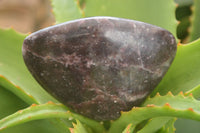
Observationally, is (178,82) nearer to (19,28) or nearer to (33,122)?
(33,122)

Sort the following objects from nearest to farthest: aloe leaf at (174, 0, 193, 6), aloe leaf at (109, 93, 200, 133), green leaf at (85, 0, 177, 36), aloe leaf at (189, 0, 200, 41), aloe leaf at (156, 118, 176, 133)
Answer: aloe leaf at (109, 93, 200, 133)
aloe leaf at (156, 118, 176, 133)
green leaf at (85, 0, 177, 36)
aloe leaf at (189, 0, 200, 41)
aloe leaf at (174, 0, 193, 6)

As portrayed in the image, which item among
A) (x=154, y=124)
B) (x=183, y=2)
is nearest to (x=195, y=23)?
(x=183, y=2)

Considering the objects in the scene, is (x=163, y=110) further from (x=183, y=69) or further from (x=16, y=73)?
(x=16, y=73)

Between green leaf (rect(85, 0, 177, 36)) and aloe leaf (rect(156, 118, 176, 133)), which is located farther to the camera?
green leaf (rect(85, 0, 177, 36))

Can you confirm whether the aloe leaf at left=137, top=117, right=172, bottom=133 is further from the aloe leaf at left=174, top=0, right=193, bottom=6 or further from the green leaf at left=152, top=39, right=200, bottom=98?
the aloe leaf at left=174, top=0, right=193, bottom=6

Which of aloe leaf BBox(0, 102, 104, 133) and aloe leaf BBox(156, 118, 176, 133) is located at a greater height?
aloe leaf BBox(0, 102, 104, 133)

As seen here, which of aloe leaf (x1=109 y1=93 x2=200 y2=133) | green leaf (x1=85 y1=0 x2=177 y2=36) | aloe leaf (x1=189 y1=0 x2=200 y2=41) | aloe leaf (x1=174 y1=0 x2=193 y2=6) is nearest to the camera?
aloe leaf (x1=109 y1=93 x2=200 y2=133)

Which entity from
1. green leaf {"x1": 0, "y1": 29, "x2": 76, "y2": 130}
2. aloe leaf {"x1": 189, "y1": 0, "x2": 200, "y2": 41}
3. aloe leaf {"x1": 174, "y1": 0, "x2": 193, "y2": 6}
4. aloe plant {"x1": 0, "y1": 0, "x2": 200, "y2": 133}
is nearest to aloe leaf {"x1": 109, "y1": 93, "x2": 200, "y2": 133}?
aloe plant {"x1": 0, "y1": 0, "x2": 200, "y2": 133}
